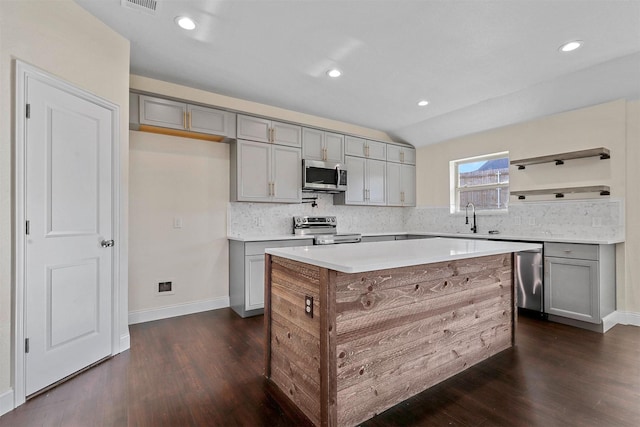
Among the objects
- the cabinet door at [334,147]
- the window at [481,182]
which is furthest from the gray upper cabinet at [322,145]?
the window at [481,182]

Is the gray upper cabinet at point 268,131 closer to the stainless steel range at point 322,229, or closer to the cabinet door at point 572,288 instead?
the stainless steel range at point 322,229

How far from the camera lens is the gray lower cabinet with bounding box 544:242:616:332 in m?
3.09

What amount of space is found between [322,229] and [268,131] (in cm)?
159

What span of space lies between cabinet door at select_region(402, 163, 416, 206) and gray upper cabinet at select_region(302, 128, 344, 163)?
1441 mm

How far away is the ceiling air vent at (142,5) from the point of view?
219 centimetres

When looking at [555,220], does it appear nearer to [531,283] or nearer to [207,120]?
[531,283]

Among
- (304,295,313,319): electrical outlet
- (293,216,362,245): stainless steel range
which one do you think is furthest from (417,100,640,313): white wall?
(304,295,313,319): electrical outlet

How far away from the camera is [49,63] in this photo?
82.0 inches

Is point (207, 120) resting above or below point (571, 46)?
below

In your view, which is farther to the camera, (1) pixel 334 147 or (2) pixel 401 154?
(2) pixel 401 154

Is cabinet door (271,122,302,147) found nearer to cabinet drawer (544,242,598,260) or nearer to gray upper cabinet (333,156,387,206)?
gray upper cabinet (333,156,387,206)

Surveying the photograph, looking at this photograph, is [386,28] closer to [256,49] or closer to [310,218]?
[256,49]

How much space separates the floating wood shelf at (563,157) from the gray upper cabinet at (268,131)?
2.93 meters

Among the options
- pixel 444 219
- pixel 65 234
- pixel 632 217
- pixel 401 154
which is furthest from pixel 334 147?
pixel 632 217
